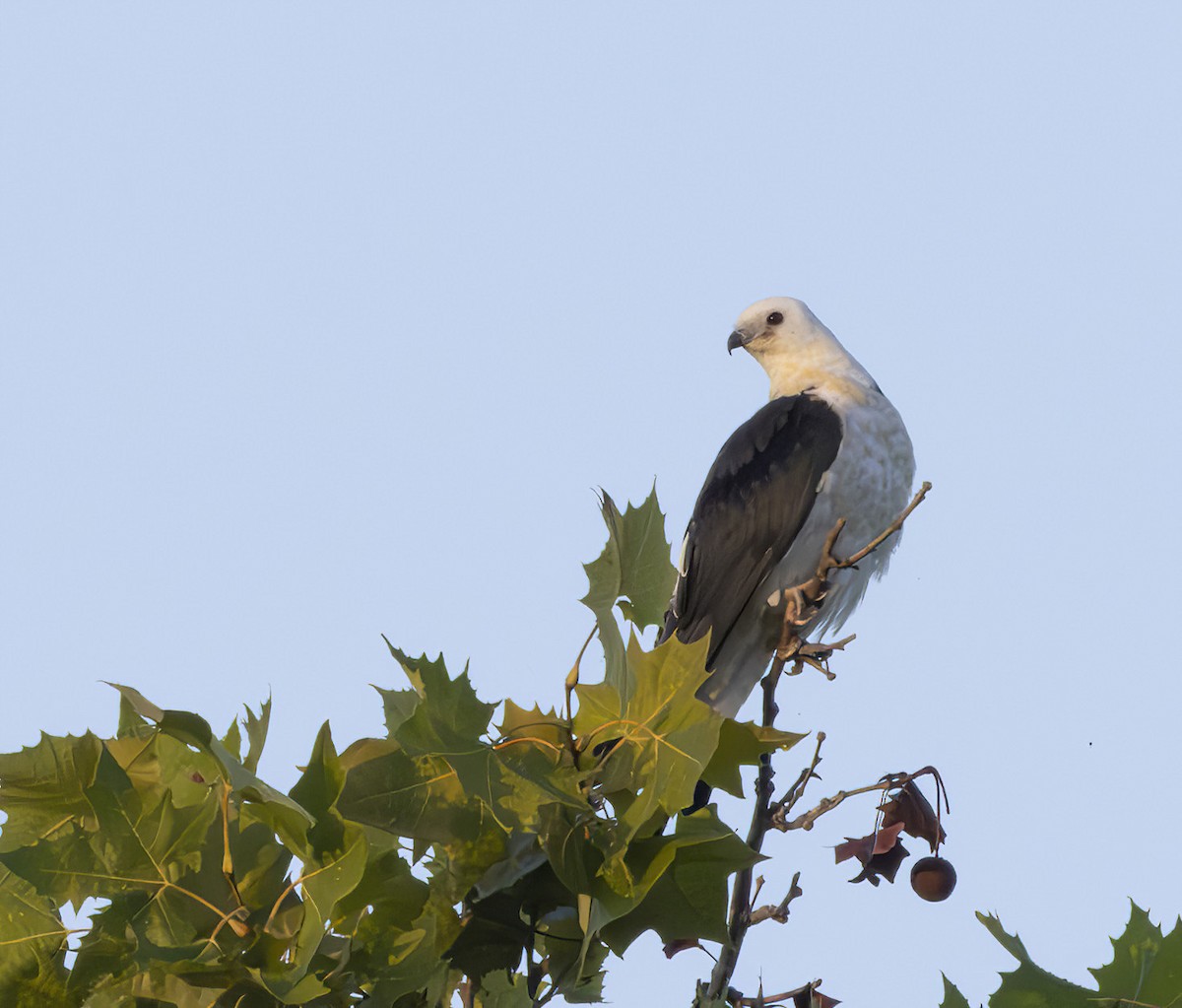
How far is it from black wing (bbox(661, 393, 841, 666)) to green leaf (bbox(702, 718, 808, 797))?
325cm

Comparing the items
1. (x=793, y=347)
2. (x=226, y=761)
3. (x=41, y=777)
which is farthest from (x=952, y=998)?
(x=793, y=347)

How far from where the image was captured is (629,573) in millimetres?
2959

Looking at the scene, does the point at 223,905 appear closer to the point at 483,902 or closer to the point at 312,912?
the point at 312,912

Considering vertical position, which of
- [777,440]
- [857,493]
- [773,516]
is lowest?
[773,516]

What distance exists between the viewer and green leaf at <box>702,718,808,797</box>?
101 inches

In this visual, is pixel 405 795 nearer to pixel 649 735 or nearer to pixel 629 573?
pixel 649 735

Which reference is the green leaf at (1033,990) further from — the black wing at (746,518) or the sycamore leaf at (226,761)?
the black wing at (746,518)

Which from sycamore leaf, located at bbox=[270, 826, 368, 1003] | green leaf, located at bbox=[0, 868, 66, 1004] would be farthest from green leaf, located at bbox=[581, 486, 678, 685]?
green leaf, located at bbox=[0, 868, 66, 1004]

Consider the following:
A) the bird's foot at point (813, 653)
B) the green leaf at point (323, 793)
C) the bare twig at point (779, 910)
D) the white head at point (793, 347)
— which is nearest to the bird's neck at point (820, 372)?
the white head at point (793, 347)

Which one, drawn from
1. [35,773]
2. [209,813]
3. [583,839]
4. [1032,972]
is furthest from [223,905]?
[1032,972]

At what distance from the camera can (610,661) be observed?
8.86 feet

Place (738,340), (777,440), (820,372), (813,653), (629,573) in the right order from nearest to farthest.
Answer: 1. (629,573)
2. (813,653)
3. (777,440)
4. (820,372)
5. (738,340)

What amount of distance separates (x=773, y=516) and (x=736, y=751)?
3526 millimetres

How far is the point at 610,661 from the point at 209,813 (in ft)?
2.56
